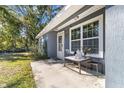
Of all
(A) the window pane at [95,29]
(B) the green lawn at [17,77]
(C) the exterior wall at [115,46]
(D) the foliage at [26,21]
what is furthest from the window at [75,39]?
(D) the foliage at [26,21]

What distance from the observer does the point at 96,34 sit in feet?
23.9

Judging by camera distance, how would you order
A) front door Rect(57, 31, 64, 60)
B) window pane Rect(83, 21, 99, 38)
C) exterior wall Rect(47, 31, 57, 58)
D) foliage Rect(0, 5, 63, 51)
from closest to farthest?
window pane Rect(83, 21, 99, 38) < front door Rect(57, 31, 64, 60) < exterior wall Rect(47, 31, 57, 58) < foliage Rect(0, 5, 63, 51)

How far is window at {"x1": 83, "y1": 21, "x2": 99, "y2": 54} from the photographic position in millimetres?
7251

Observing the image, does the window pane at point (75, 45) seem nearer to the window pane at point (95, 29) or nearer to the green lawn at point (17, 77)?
the window pane at point (95, 29)

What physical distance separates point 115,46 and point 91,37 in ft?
13.5

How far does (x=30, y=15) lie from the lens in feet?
84.3

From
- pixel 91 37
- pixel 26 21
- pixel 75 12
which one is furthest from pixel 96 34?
pixel 26 21

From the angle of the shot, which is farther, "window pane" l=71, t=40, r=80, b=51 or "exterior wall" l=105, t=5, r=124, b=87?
"window pane" l=71, t=40, r=80, b=51

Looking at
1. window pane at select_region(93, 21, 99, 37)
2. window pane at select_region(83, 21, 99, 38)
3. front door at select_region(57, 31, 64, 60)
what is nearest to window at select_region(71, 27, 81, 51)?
window pane at select_region(83, 21, 99, 38)

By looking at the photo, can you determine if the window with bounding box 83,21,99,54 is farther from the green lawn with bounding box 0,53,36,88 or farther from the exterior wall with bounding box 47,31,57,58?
the exterior wall with bounding box 47,31,57,58

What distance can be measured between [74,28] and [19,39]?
2051 cm
